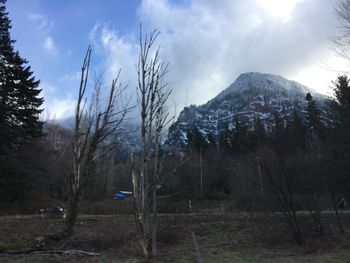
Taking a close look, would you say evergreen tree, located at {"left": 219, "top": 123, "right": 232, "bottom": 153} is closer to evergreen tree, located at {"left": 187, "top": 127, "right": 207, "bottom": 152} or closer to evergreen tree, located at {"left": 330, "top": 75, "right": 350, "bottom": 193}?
evergreen tree, located at {"left": 187, "top": 127, "right": 207, "bottom": 152}

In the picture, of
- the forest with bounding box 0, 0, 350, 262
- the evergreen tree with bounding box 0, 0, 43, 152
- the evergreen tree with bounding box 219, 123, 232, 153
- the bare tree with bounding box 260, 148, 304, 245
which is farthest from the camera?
the evergreen tree with bounding box 219, 123, 232, 153

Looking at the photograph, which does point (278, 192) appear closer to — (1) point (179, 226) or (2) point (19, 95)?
(1) point (179, 226)

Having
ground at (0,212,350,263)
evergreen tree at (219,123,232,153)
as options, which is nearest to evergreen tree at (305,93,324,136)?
evergreen tree at (219,123,232,153)

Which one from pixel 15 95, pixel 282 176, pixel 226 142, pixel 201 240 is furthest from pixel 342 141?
pixel 226 142

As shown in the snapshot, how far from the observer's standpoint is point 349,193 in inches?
901

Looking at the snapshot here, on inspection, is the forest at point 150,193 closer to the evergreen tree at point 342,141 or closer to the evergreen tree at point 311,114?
the evergreen tree at point 342,141

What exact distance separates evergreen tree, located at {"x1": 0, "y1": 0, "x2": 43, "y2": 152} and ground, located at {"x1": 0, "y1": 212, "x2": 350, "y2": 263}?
46.8ft

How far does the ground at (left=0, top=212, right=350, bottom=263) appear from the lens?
1280 cm

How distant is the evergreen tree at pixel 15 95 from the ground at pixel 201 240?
46.8ft

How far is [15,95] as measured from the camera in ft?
105

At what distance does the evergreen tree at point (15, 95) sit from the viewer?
30.7m

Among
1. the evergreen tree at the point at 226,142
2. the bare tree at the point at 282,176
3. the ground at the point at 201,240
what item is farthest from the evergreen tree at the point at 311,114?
the bare tree at the point at 282,176

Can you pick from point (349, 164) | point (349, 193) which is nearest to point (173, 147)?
point (349, 164)

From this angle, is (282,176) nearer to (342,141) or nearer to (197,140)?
(342,141)
